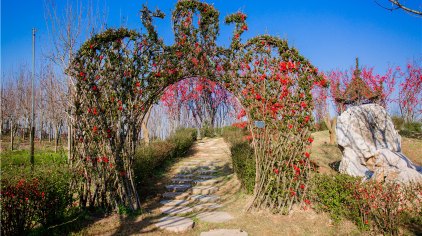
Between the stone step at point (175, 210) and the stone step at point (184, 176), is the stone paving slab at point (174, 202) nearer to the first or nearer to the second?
the stone step at point (175, 210)

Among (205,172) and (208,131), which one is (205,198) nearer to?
(205,172)

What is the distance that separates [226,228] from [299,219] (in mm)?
1310

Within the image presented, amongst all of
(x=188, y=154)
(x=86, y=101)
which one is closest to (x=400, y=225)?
(x=86, y=101)

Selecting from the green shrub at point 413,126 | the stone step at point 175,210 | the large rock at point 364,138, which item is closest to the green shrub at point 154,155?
the stone step at point 175,210

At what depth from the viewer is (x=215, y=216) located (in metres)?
5.29

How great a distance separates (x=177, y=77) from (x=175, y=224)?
271cm

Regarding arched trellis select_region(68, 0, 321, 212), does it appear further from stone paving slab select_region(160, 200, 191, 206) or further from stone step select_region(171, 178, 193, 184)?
stone step select_region(171, 178, 193, 184)

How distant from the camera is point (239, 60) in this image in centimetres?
533

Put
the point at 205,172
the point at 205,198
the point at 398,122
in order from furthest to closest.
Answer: the point at 398,122 → the point at 205,172 → the point at 205,198

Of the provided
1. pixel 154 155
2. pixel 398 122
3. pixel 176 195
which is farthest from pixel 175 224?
pixel 398 122

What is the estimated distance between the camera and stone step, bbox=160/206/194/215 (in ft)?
18.4

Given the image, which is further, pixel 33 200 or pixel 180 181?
pixel 180 181

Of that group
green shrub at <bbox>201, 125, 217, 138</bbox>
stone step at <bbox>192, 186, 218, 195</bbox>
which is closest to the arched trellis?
stone step at <bbox>192, 186, 218, 195</bbox>

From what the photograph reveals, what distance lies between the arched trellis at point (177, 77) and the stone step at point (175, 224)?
84 cm
